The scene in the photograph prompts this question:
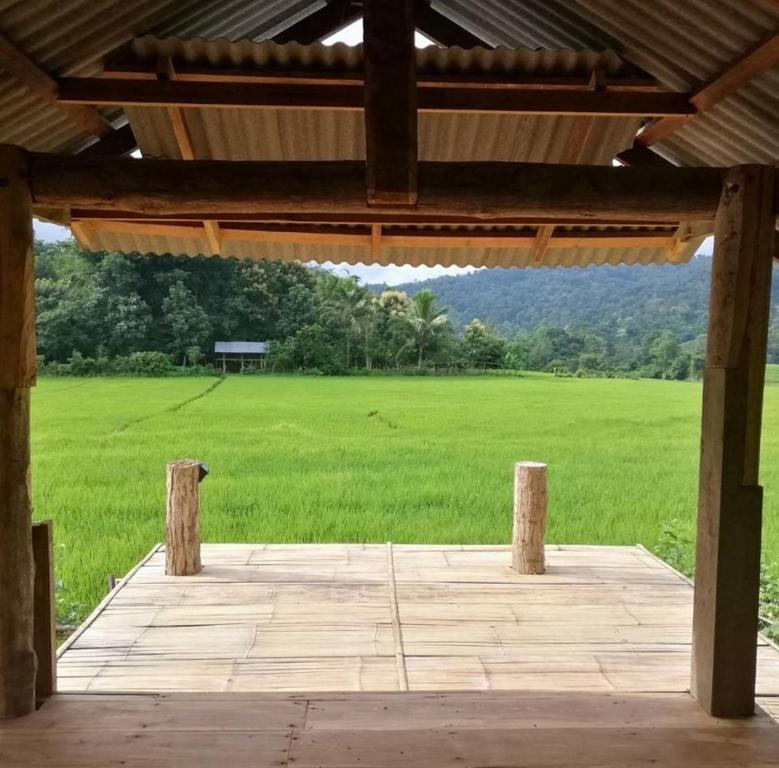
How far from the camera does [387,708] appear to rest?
2.33 metres

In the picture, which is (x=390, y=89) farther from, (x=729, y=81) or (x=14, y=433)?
(x=14, y=433)

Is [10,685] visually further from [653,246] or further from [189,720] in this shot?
[653,246]

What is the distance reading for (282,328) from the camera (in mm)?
13039

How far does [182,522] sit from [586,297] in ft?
52.6

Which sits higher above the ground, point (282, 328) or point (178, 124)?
point (178, 124)

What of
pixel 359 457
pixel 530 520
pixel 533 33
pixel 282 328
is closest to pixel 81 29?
pixel 533 33

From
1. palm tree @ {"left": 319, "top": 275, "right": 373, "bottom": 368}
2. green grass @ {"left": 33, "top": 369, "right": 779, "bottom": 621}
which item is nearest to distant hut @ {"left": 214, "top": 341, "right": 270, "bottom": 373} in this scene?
green grass @ {"left": 33, "top": 369, "right": 779, "bottom": 621}

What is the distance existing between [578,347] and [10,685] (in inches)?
552

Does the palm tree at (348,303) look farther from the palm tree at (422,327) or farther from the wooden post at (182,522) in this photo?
the wooden post at (182,522)

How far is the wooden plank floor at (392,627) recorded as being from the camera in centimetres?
273

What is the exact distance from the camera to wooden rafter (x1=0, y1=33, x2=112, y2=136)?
2199 millimetres

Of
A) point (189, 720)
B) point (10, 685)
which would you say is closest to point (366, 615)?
point (189, 720)

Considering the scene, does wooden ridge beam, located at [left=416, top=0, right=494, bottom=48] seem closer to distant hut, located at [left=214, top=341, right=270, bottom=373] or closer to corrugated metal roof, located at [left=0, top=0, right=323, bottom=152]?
corrugated metal roof, located at [left=0, top=0, right=323, bottom=152]

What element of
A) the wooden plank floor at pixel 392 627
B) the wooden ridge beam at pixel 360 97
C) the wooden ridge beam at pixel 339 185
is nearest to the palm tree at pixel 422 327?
the wooden plank floor at pixel 392 627
